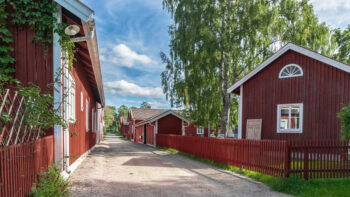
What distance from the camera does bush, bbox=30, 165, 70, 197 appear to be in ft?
14.6

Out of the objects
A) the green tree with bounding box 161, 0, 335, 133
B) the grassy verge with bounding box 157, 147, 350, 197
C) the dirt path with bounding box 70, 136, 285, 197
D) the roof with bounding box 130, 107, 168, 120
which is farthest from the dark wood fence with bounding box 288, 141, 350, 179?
the roof with bounding box 130, 107, 168, 120

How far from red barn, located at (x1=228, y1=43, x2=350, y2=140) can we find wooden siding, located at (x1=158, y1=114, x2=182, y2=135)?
11.4 metres

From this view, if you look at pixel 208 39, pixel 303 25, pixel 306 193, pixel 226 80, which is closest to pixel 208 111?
pixel 226 80

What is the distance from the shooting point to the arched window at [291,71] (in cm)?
1195

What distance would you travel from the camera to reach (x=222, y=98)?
17984 mm

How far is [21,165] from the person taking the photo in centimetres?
392

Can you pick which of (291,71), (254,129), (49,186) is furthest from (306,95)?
(49,186)

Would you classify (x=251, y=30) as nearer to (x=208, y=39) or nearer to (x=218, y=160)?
(x=208, y=39)

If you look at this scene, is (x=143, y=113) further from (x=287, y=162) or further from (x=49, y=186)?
(x=49, y=186)

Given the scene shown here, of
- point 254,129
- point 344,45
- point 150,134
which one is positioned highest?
point 344,45

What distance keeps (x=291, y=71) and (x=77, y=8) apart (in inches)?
401

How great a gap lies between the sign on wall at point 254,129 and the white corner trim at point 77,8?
10.1 meters

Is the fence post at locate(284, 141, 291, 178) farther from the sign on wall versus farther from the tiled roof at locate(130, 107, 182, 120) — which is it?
the tiled roof at locate(130, 107, 182, 120)

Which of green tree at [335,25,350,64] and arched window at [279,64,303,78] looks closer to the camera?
arched window at [279,64,303,78]
